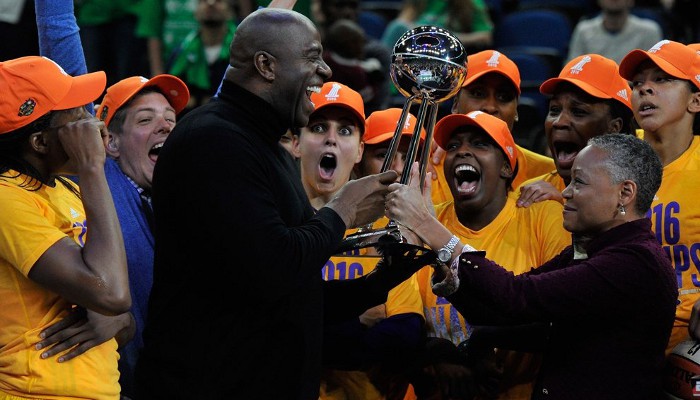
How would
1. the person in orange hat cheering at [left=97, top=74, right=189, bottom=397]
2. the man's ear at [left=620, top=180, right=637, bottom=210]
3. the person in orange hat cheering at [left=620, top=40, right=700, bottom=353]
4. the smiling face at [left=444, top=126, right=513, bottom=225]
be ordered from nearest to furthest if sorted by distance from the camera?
the man's ear at [left=620, top=180, right=637, bottom=210] < the person in orange hat cheering at [left=97, top=74, right=189, bottom=397] < the person in orange hat cheering at [left=620, top=40, right=700, bottom=353] < the smiling face at [left=444, top=126, right=513, bottom=225]

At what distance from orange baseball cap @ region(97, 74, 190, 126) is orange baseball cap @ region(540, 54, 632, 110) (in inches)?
63.2

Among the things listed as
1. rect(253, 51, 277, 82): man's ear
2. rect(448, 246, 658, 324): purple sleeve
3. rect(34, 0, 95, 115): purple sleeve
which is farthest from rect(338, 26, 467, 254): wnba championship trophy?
rect(34, 0, 95, 115): purple sleeve

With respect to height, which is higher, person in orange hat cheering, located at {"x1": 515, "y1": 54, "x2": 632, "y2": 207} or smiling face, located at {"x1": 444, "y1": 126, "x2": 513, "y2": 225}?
person in orange hat cheering, located at {"x1": 515, "y1": 54, "x2": 632, "y2": 207}

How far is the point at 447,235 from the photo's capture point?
3197 millimetres

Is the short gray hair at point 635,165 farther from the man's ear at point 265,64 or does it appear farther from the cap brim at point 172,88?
the cap brim at point 172,88

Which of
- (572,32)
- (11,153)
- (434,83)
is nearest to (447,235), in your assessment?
(434,83)

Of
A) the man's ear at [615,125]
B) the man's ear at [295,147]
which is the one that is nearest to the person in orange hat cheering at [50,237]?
the man's ear at [295,147]

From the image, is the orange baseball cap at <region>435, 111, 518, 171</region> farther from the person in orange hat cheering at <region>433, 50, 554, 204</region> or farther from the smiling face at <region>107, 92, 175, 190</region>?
the smiling face at <region>107, 92, 175, 190</region>

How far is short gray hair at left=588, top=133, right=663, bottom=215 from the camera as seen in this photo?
3.36 metres

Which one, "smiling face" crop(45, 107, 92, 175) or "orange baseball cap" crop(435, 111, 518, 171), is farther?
"orange baseball cap" crop(435, 111, 518, 171)

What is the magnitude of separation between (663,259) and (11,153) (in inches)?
80.6

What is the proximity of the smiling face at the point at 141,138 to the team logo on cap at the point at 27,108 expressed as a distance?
0.93 m

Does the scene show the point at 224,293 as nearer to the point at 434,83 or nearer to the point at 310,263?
the point at 310,263

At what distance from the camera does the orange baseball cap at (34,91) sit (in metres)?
3.02
